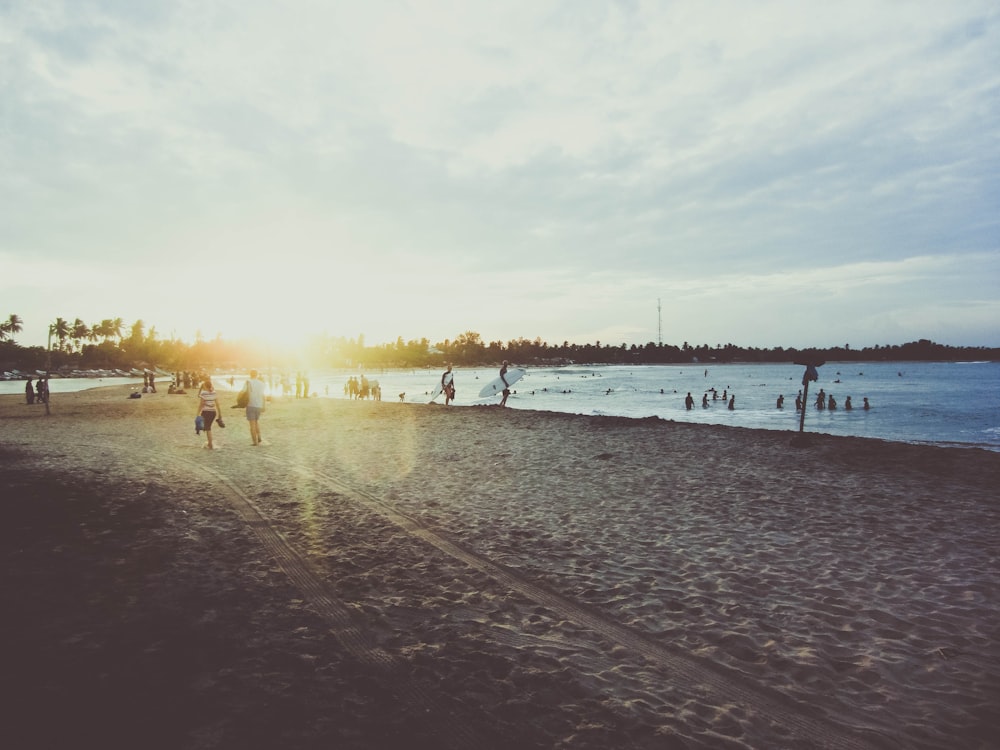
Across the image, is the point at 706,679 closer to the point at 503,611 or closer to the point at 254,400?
the point at 503,611

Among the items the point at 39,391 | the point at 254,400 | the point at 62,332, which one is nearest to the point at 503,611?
the point at 254,400

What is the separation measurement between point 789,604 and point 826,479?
737 cm

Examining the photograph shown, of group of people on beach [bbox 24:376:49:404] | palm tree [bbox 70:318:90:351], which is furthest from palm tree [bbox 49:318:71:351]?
group of people on beach [bbox 24:376:49:404]

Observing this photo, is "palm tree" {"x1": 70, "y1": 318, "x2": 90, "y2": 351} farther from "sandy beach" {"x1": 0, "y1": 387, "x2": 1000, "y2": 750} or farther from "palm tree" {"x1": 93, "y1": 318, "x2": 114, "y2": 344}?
"sandy beach" {"x1": 0, "y1": 387, "x2": 1000, "y2": 750}

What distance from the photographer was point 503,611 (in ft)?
18.5

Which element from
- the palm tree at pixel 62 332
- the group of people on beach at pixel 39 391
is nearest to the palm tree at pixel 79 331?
the palm tree at pixel 62 332

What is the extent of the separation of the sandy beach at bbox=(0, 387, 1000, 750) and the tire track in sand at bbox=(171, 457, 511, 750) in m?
0.03

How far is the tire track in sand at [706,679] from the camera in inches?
146

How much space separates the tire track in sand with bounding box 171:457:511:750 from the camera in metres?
3.61

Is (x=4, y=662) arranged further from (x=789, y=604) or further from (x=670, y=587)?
(x=789, y=604)

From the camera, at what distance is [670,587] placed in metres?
6.21

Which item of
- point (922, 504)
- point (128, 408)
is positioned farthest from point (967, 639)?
point (128, 408)

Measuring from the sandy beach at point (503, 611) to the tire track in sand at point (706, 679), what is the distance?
0.02 meters

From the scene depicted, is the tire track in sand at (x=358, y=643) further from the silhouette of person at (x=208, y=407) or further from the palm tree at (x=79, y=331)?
the palm tree at (x=79, y=331)
